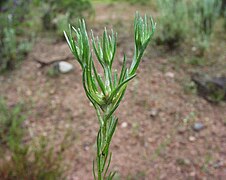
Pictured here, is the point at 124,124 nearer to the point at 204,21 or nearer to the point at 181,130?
the point at 181,130

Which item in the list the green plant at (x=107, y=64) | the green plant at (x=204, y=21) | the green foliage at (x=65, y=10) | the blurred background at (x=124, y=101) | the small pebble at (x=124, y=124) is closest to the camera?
the green plant at (x=107, y=64)

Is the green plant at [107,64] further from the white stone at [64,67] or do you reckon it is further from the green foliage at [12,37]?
the green foliage at [12,37]

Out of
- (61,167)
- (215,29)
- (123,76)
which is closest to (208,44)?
(215,29)

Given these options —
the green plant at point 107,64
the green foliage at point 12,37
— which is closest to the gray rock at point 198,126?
the green foliage at point 12,37

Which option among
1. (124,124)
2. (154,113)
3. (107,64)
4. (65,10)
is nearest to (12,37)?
(65,10)

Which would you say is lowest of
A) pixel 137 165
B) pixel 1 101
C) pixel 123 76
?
pixel 137 165

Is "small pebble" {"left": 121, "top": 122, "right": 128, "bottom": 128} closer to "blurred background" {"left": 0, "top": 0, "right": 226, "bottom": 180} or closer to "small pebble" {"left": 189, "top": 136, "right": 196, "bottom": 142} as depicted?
"blurred background" {"left": 0, "top": 0, "right": 226, "bottom": 180}

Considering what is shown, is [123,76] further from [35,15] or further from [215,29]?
[35,15]
